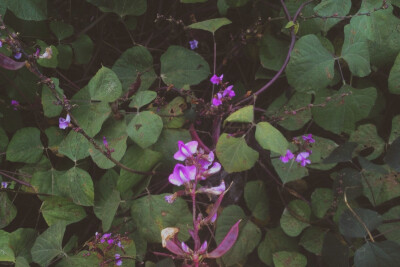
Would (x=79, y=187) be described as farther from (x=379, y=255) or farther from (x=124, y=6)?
(x=379, y=255)

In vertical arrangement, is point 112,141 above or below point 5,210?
above

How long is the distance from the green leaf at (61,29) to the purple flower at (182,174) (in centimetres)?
90

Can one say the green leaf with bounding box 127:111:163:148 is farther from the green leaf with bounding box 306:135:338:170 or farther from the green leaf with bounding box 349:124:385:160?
the green leaf with bounding box 349:124:385:160

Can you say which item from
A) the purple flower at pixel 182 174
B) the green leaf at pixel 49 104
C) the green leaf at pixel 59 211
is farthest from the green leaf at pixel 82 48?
the purple flower at pixel 182 174

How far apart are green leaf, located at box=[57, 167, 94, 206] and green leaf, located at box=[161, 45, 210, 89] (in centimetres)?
45

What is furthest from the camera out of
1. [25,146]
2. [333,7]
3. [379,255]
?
[25,146]

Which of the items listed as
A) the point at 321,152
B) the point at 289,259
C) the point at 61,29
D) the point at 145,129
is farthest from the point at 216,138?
the point at 61,29

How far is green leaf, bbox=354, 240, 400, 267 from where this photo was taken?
44.4 inches

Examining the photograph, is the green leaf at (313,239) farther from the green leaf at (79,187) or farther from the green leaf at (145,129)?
the green leaf at (79,187)

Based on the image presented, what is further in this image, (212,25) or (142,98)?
(212,25)

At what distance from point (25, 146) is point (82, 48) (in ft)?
1.46

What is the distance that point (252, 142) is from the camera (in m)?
1.57

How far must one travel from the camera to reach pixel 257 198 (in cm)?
148

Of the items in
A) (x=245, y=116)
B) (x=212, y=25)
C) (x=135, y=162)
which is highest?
(x=212, y=25)
